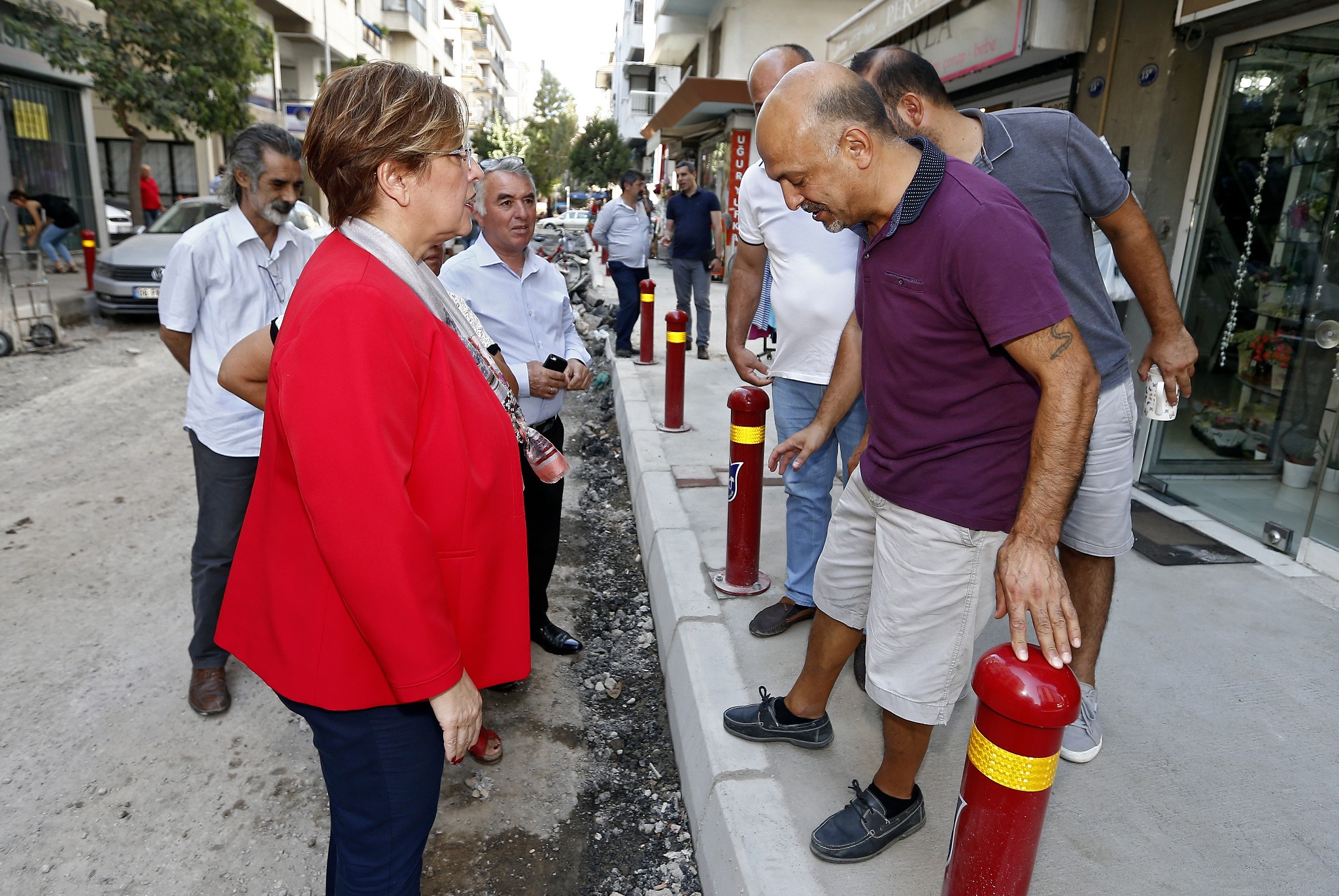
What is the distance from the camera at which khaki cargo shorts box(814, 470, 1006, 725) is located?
2.12m

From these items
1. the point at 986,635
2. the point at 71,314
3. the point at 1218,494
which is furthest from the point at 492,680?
the point at 71,314

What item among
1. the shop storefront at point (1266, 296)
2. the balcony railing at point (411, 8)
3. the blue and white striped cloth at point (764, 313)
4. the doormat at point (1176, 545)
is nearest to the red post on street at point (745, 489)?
the blue and white striped cloth at point (764, 313)

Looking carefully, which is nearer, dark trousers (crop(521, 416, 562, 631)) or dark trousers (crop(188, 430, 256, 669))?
dark trousers (crop(188, 430, 256, 669))

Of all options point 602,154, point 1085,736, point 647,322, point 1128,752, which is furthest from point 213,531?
point 602,154

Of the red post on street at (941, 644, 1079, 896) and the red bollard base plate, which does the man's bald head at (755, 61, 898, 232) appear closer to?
the red post on street at (941, 644, 1079, 896)

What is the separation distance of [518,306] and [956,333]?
6.72ft

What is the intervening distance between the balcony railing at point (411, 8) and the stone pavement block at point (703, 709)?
161 feet

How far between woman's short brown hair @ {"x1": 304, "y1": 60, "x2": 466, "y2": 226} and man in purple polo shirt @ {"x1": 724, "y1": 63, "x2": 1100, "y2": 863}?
0.86m

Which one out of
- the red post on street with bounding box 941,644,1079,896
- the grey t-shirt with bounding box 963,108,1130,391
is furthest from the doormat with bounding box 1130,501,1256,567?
the red post on street with bounding box 941,644,1079,896

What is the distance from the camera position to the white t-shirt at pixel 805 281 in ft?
11.3

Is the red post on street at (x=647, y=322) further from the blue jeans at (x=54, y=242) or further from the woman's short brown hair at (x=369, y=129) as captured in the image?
the blue jeans at (x=54, y=242)

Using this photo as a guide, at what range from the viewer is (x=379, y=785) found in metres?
1.73

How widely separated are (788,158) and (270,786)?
2691 mm

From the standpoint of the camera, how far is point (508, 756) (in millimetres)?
3248
